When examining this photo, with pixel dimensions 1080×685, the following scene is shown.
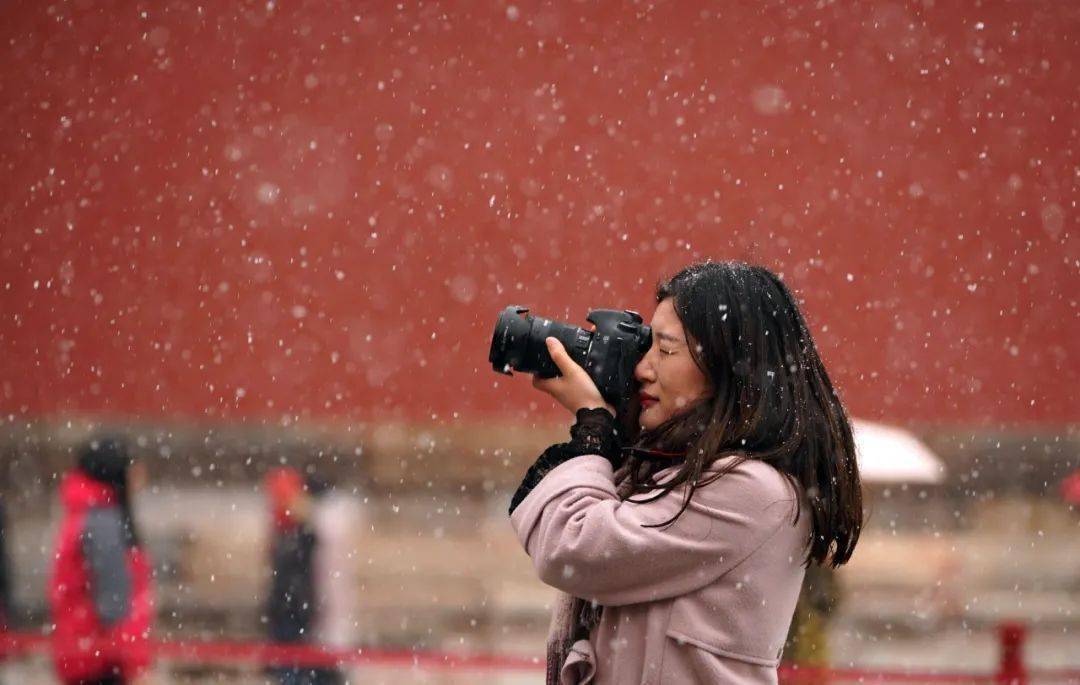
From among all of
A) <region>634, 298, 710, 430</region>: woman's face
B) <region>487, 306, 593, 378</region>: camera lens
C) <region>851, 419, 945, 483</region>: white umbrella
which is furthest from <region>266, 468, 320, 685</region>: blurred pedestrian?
<region>634, 298, 710, 430</region>: woman's face

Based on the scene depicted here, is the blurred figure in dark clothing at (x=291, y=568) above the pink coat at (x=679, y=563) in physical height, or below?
below

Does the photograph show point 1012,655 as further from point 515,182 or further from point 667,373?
point 667,373

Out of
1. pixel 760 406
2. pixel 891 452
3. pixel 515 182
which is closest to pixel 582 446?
pixel 760 406

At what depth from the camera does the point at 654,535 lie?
3.92ft

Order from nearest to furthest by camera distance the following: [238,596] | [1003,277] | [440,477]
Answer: [1003,277], [238,596], [440,477]

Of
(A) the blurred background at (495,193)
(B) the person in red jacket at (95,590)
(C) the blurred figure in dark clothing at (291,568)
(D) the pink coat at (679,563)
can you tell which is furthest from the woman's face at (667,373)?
(C) the blurred figure in dark clothing at (291,568)

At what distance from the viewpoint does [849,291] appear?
3.32 meters

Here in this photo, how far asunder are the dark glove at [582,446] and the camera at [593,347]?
0.05 metres

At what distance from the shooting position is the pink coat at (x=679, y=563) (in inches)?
47.3

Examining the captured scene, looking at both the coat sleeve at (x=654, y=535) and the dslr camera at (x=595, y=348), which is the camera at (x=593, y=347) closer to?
the dslr camera at (x=595, y=348)

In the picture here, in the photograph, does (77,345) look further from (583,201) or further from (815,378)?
(815,378)

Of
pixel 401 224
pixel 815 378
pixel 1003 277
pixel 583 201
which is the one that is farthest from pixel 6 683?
pixel 815 378

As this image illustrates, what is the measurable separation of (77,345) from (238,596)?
15.6ft

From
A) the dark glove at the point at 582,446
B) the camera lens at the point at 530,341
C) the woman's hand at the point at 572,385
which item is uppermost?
the camera lens at the point at 530,341
